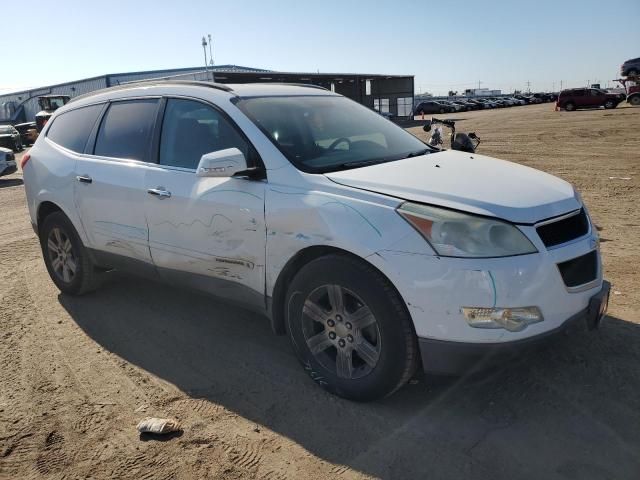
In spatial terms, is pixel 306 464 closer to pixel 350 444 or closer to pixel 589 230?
pixel 350 444

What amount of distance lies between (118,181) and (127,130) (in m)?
0.45

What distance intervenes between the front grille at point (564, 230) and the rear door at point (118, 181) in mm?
2727

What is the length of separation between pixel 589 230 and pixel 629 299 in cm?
161

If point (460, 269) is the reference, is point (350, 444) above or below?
below

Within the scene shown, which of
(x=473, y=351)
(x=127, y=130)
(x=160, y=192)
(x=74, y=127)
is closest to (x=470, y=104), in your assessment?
(x=74, y=127)

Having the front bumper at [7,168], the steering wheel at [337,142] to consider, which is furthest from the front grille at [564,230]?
the front bumper at [7,168]

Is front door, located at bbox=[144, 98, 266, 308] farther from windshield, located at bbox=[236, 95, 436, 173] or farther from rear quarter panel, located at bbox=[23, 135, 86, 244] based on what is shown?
rear quarter panel, located at bbox=[23, 135, 86, 244]

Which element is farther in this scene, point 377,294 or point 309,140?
point 309,140

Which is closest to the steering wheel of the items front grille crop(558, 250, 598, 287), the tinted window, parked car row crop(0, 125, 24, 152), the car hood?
the car hood

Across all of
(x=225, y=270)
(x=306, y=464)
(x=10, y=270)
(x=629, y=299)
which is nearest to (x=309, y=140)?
(x=225, y=270)

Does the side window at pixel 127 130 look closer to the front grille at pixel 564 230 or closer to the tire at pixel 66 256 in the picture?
the tire at pixel 66 256

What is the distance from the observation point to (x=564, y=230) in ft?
9.37

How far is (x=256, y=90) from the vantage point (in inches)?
157

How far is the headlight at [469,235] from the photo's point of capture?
2.60 meters
